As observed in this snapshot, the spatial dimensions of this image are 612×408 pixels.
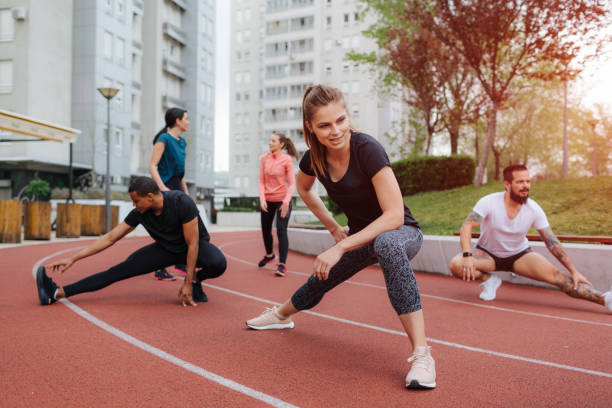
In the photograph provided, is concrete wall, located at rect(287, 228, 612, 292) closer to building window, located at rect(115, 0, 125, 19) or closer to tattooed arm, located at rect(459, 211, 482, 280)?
tattooed arm, located at rect(459, 211, 482, 280)

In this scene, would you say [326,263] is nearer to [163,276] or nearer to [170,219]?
[170,219]

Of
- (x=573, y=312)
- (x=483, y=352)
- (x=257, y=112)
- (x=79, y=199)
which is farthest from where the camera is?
(x=257, y=112)

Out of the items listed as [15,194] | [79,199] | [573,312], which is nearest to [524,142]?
[79,199]

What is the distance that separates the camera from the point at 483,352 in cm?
406

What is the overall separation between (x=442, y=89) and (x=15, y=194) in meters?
24.7

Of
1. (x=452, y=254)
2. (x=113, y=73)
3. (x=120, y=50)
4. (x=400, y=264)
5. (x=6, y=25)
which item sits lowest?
(x=452, y=254)

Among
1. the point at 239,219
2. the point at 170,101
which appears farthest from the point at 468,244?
the point at 170,101

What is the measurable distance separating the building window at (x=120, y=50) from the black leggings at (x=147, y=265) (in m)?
35.5

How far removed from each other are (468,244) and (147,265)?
350cm

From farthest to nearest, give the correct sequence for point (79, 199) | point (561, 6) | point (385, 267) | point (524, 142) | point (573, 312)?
point (524, 142) → point (79, 199) → point (561, 6) → point (573, 312) → point (385, 267)

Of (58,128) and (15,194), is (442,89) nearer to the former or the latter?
(58,128)

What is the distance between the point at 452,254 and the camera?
8.97m

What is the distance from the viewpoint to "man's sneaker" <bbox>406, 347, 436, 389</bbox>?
3104 mm

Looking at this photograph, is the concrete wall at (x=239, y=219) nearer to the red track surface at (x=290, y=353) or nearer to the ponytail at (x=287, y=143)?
the ponytail at (x=287, y=143)
